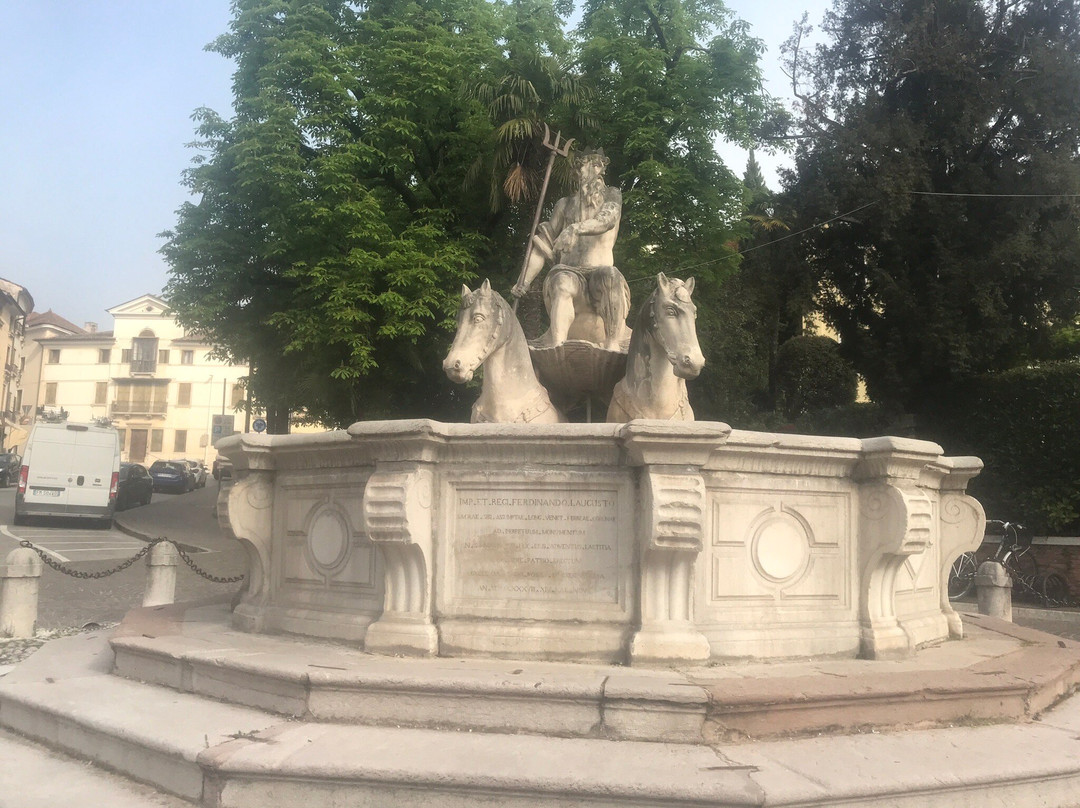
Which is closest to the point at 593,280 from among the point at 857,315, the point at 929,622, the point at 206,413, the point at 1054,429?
the point at 929,622

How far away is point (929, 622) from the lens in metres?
7.17

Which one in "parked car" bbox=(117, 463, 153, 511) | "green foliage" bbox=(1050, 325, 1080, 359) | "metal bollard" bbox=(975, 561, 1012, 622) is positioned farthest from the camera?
"parked car" bbox=(117, 463, 153, 511)

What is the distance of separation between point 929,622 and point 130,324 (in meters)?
74.1

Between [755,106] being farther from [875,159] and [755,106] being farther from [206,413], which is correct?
[206,413]

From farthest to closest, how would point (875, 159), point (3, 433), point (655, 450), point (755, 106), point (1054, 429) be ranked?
point (3, 433), point (875, 159), point (755, 106), point (1054, 429), point (655, 450)

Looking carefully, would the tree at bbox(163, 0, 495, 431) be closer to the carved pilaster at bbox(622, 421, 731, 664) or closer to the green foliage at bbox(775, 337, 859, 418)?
the carved pilaster at bbox(622, 421, 731, 664)

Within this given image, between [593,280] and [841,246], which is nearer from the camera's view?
[593,280]

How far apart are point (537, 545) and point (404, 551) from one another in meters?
0.84

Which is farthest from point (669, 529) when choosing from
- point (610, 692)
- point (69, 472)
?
point (69, 472)

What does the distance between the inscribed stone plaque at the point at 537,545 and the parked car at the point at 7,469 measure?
45.4 m

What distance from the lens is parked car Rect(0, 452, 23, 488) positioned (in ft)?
147

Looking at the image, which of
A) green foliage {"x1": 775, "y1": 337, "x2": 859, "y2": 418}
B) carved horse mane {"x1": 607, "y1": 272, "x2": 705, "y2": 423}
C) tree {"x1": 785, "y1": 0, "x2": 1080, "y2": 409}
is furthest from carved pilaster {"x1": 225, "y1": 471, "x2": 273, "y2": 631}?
green foliage {"x1": 775, "y1": 337, "x2": 859, "y2": 418}

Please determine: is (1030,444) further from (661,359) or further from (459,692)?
(459,692)

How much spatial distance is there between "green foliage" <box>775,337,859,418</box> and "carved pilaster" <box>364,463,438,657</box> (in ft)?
84.8
